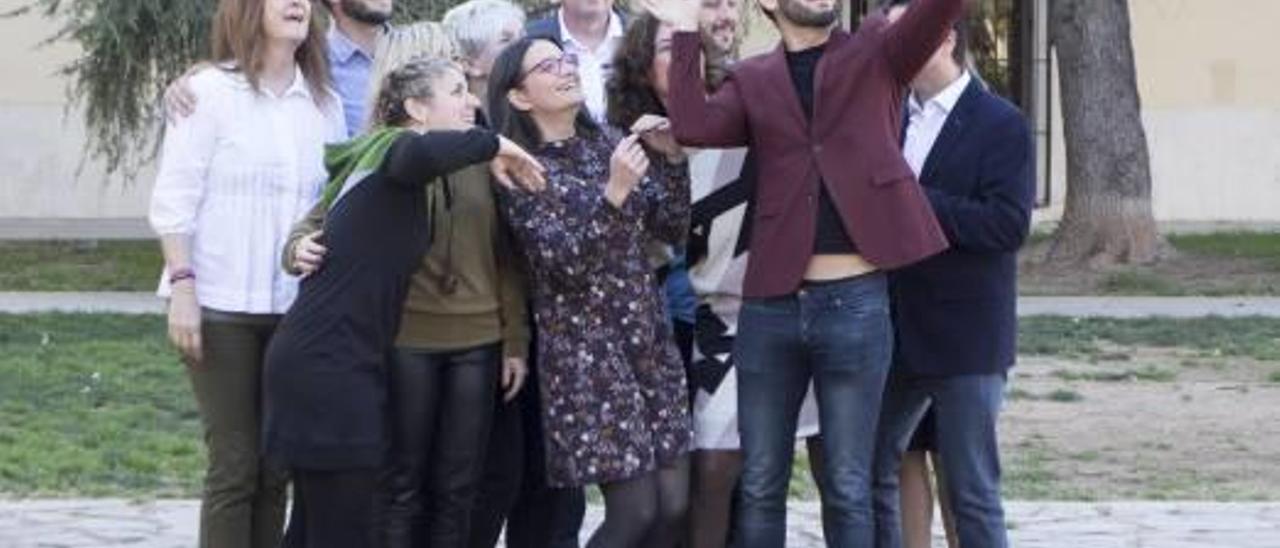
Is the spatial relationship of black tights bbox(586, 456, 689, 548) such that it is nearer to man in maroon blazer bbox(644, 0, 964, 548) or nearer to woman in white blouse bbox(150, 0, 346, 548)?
man in maroon blazer bbox(644, 0, 964, 548)

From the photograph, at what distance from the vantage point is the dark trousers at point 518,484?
704 cm

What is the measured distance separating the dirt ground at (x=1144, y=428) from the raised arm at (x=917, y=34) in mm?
3489

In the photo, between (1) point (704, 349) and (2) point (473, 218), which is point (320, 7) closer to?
(2) point (473, 218)

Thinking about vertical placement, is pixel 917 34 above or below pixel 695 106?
above

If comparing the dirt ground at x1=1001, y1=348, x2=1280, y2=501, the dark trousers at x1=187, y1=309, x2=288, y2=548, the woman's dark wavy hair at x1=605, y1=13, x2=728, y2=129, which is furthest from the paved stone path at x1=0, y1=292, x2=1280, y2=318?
the woman's dark wavy hair at x1=605, y1=13, x2=728, y2=129

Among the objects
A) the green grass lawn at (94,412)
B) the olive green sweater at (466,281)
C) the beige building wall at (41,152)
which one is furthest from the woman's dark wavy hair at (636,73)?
the beige building wall at (41,152)

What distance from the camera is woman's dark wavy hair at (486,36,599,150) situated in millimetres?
6738

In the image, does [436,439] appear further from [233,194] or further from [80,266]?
[80,266]

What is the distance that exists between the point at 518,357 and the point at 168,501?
287cm

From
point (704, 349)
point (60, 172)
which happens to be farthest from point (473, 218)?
point (60, 172)

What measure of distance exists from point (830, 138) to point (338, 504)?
5.21ft

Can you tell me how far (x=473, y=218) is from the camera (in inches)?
266

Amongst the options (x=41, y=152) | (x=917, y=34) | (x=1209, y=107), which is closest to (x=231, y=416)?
(x=917, y=34)

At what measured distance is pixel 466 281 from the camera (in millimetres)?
6754
